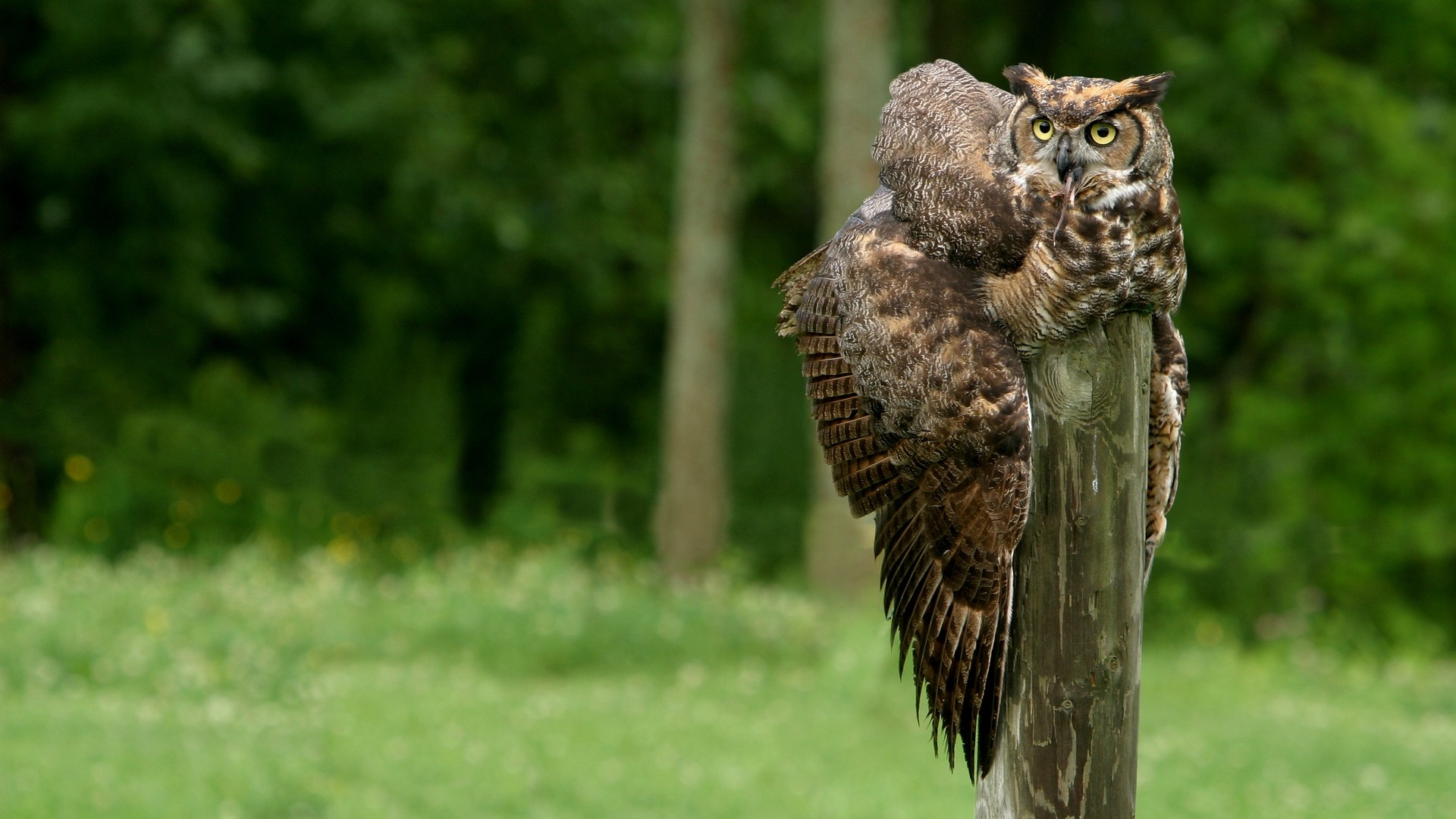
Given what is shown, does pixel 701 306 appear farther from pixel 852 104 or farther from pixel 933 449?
pixel 933 449

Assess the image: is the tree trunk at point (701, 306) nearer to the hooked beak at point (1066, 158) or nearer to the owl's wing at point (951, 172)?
the owl's wing at point (951, 172)

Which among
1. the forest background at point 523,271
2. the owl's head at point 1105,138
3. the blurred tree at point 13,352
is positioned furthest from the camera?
the blurred tree at point 13,352

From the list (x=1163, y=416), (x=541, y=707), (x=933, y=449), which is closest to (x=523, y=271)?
(x=541, y=707)

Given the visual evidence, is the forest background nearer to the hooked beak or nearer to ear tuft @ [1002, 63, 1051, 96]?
ear tuft @ [1002, 63, 1051, 96]

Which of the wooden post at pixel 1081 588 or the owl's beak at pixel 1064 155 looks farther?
the wooden post at pixel 1081 588

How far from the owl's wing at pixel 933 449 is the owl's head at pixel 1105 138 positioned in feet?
0.86

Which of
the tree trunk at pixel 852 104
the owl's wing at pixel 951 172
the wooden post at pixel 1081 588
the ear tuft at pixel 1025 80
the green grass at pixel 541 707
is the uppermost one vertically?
the tree trunk at pixel 852 104

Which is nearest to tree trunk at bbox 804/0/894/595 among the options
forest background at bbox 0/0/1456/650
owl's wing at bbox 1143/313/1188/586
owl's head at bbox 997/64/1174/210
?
forest background at bbox 0/0/1456/650

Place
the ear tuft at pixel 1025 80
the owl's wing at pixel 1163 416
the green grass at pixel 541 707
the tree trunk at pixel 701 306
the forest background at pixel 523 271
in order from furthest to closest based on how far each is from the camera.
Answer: the forest background at pixel 523 271, the tree trunk at pixel 701 306, the green grass at pixel 541 707, the owl's wing at pixel 1163 416, the ear tuft at pixel 1025 80

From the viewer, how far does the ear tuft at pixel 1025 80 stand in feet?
7.52

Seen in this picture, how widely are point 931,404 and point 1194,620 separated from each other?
959 cm

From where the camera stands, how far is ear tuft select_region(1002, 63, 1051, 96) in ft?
7.52

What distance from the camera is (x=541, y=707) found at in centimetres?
723

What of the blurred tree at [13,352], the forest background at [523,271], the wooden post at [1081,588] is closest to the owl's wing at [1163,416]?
the wooden post at [1081,588]
